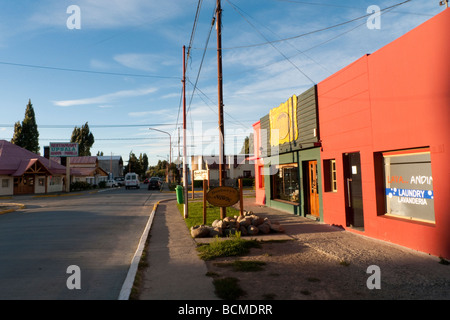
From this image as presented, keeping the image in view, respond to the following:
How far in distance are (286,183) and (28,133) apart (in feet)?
180

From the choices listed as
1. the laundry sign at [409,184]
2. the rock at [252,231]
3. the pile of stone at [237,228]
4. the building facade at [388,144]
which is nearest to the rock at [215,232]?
the pile of stone at [237,228]

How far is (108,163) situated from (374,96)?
92155mm

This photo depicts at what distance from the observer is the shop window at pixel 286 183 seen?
1431cm

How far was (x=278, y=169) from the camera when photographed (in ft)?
54.9

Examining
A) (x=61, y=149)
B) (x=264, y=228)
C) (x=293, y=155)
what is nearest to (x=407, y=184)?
(x=264, y=228)

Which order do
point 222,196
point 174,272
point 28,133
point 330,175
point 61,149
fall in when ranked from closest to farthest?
point 174,272 → point 222,196 → point 330,175 → point 61,149 → point 28,133

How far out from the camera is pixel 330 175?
1164cm

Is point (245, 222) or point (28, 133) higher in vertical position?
point (28, 133)

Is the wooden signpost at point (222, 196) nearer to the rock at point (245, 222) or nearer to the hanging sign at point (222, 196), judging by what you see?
the hanging sign at point (222, 196)

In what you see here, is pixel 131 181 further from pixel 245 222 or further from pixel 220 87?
pixel 245 222

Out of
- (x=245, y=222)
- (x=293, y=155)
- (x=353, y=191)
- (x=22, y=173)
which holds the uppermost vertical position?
(x=22, y=173)

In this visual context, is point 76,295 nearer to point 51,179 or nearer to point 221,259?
point 221,259

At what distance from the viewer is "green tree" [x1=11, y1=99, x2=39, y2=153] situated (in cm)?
5556

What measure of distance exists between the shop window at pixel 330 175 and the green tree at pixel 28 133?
57485 millimetres
